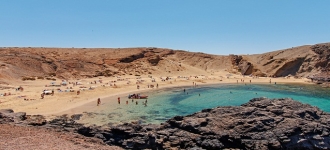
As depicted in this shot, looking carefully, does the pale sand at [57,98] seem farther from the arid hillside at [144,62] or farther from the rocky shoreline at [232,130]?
the rocky shoreline at [232,130]

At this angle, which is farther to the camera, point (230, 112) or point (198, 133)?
point (230, 112)

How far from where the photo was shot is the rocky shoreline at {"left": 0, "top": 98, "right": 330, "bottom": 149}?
15555mm

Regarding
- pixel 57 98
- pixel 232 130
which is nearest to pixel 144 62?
pixel 57 98

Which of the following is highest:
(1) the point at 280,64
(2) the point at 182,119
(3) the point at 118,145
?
(1) the point at 280,64

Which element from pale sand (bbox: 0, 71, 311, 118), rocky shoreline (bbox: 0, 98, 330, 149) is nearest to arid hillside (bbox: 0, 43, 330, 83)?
pale sand (bbox: 0, 71, 311, 118)

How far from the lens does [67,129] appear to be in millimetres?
18156

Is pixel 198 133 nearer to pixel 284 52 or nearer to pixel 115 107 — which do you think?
pixel 115 107

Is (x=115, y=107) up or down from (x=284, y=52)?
down

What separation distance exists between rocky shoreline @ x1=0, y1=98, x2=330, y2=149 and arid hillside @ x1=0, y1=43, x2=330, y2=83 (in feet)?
118

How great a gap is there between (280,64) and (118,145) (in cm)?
7051

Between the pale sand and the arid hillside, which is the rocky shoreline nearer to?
the pale sand

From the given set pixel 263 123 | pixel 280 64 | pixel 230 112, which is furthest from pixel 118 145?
pixel 280 64

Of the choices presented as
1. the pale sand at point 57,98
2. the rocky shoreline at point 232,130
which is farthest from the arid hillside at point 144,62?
the rocky shoreline at point 232,130

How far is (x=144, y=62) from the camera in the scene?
242ft
